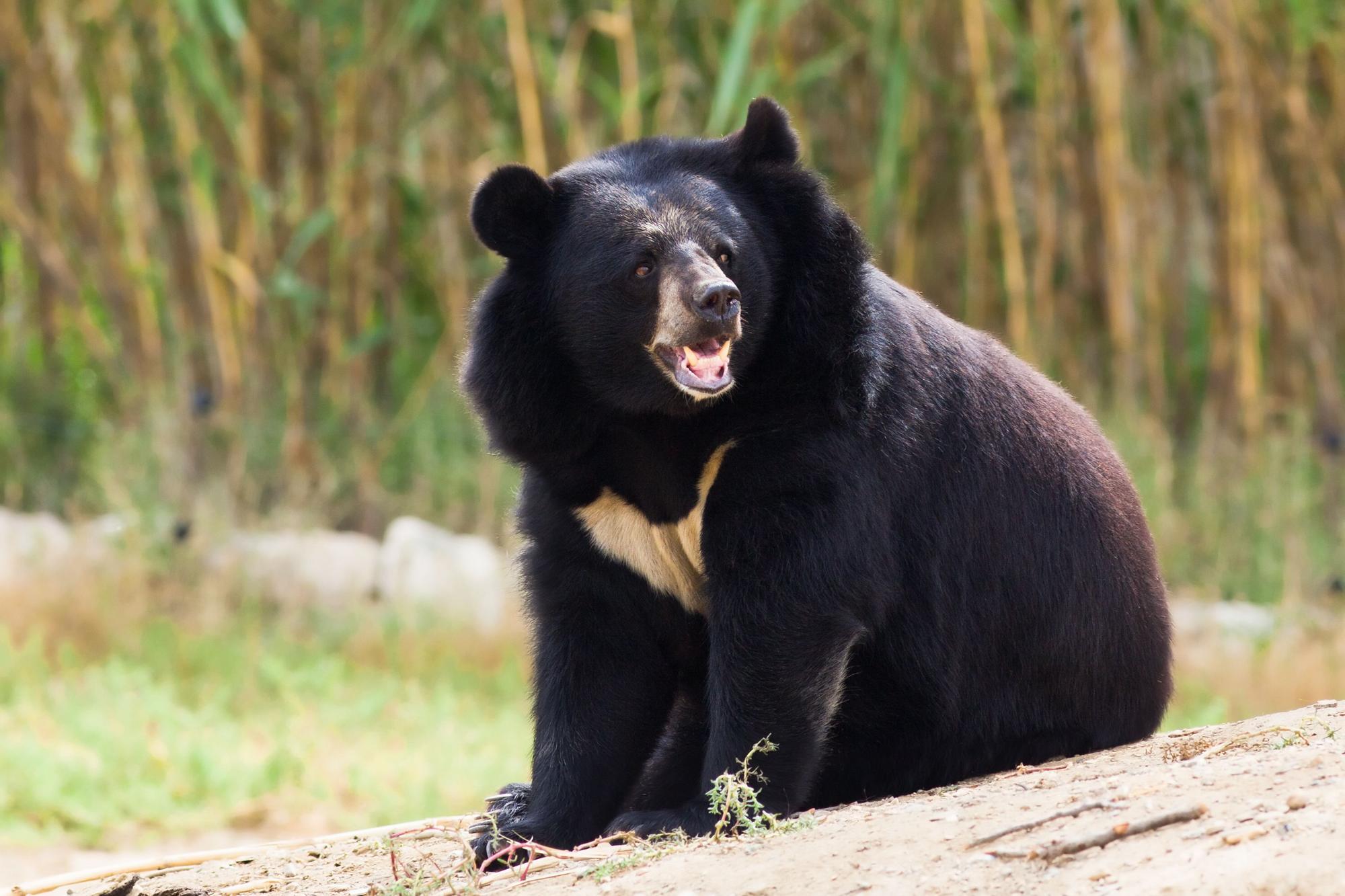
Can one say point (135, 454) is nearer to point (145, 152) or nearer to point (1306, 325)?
point (145, 152)

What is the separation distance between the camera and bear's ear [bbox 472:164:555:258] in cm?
333

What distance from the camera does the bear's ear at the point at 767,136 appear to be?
336cm

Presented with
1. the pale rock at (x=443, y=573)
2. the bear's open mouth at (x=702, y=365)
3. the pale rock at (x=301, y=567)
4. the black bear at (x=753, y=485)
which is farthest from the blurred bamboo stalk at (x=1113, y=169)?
the bear's open mouth at (x=702, y=365)

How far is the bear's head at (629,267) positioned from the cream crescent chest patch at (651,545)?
0.47 feet

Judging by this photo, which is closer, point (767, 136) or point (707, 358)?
point (707, 358)

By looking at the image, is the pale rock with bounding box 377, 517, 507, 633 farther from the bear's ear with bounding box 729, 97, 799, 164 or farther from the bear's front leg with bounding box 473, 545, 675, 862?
the bear's ear with bounding box 729, 97, 799, 164

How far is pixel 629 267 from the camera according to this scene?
330cm

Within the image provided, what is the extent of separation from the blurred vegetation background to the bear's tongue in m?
3.84

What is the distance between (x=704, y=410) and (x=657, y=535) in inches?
10.3

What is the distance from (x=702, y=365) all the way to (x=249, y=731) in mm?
3566

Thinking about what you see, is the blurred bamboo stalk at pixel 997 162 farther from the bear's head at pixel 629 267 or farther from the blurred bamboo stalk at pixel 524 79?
the bear's head at pixel 629 267

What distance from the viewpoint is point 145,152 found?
8.14 meters

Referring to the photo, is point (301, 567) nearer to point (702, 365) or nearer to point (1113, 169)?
point (1113, 169)

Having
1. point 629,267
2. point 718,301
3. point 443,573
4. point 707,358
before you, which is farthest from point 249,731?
point 718,301
